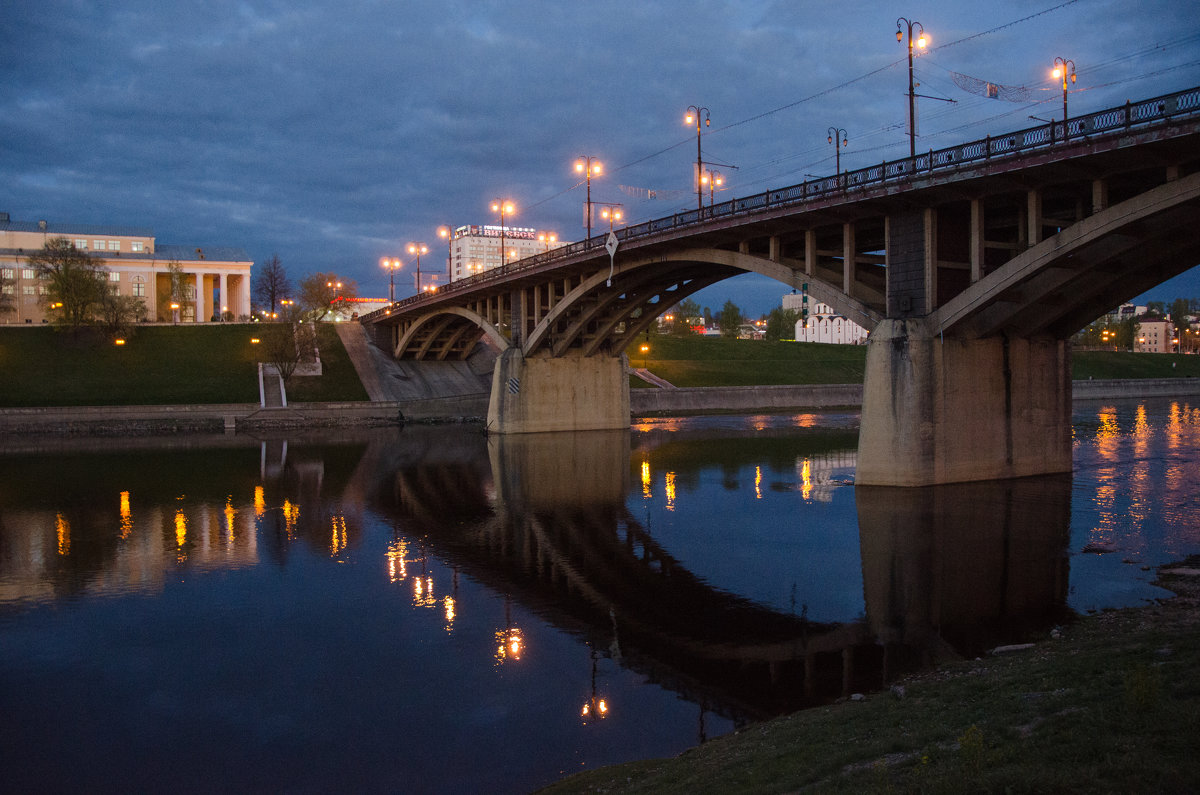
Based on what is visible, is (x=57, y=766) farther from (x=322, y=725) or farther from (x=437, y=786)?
(x=437, y=786)

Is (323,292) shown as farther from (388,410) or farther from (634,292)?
(634,292)

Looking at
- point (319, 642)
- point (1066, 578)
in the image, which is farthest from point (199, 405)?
point (1066, 578)

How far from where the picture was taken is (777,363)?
83625 mm

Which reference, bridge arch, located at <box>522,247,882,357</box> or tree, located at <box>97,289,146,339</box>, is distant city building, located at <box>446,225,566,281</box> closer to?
tree, located at <box>97,289,146,339</box>

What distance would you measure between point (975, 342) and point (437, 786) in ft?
76.8

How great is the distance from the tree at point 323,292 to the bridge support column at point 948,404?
6591 centimetres

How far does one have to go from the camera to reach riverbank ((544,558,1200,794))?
5.62 m

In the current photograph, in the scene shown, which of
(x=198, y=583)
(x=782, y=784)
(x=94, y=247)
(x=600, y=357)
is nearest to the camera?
(x=782, y=784)

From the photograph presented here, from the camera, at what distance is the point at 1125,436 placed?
43625 mm

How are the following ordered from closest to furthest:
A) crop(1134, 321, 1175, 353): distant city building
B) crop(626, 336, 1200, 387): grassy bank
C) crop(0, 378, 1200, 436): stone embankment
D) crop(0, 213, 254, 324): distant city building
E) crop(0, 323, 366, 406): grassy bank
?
crop(0, 378, 1200, 436): stone embankment, crop(0, 323, 366, 406): grassy bank, crop(626, 336, 1200, 387): grassy bank, crop(0, 213, 254, 324): distant city building, crop(1134, 321, 1175, 353): distant city building

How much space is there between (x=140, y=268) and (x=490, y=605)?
97.3 m

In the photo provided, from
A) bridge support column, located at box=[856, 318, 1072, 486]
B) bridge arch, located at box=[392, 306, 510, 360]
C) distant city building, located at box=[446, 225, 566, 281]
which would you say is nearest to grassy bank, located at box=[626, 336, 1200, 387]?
bridge arch, located at box=[392, 306, 510, 360]

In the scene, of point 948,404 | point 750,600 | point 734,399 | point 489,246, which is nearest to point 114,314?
point 734,399

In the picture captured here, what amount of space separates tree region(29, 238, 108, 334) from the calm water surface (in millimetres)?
41451
